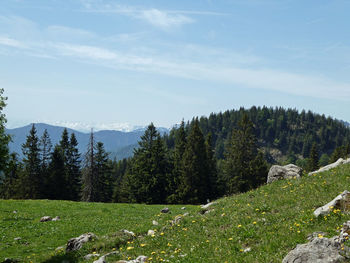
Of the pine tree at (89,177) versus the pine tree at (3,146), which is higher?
the pine tree at (3,146)

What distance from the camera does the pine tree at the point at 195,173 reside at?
5850cm

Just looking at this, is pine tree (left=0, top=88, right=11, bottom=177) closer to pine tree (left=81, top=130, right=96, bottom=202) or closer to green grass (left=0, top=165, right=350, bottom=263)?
green grass (left=0, top=165, right=350, bottom=263)

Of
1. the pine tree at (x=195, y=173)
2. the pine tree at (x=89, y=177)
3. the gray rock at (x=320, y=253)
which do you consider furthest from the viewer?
the pine tree at (x=195, y=173)

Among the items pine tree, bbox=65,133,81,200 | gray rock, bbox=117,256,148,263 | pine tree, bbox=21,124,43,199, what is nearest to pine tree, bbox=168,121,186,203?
pine tree, bbox=65,133,81,200

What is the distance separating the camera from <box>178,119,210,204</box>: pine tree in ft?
192

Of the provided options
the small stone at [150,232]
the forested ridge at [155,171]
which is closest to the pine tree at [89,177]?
the forested ridge at [155,171]

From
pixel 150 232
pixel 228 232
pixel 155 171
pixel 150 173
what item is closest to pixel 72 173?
pixel 150 173

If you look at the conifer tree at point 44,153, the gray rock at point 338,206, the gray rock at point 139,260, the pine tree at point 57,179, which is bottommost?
the pine tree at point 57,179

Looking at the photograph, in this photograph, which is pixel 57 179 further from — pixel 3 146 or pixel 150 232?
pixel 150 232

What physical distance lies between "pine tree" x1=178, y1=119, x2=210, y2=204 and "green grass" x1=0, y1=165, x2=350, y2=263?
35693mm

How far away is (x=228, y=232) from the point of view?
1255 cm

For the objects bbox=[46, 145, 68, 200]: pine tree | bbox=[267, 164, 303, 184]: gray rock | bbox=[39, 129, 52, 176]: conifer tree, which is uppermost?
bbox=[267, 164, 303, 184]: gray rock

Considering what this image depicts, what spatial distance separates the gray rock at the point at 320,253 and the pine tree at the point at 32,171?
66021mm

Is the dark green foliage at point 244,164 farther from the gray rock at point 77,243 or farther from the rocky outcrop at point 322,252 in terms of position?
the rocky outcrop at point 322,252
